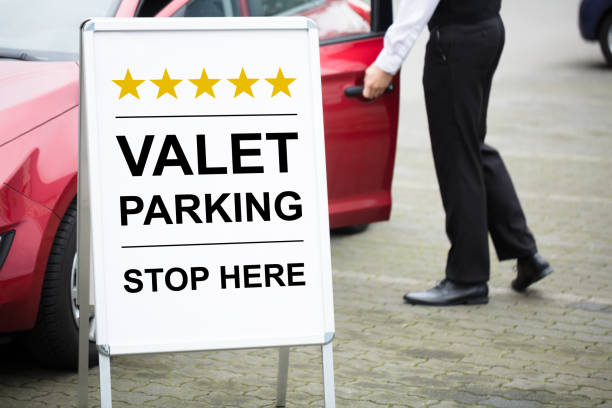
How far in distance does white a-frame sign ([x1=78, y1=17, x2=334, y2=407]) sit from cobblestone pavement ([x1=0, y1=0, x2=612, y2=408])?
2.35 feet

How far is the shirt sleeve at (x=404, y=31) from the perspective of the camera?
4.61 metres

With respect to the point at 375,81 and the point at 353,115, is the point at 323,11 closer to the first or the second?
the point at 353,115

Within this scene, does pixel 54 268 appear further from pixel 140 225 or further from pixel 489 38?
pixel 489 38

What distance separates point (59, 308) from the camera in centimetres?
384

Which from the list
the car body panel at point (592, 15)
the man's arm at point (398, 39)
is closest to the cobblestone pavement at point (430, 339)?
the man's arm at point (398, 39)

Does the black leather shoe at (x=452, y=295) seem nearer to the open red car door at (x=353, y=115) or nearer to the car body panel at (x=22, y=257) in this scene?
the open red car door at (x=353, y=115)

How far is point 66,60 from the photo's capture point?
4.15 meters

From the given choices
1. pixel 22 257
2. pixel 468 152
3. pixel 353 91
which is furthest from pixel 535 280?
pixel 22 257

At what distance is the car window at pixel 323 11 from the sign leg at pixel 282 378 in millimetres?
2045

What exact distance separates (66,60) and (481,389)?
2210 mm

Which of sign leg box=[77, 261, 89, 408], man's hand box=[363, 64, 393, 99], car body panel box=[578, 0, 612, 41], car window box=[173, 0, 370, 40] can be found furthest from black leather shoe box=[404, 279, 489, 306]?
car body panel box=[578, 0, 612, 41]

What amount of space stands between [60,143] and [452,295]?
7.41 ft

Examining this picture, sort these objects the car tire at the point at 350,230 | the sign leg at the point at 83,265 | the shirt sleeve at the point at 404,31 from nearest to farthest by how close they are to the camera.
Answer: the sign leg at the point at 83,265 < the shirt sleeve at the point at 404,31 < the car tire at the point at 350,230

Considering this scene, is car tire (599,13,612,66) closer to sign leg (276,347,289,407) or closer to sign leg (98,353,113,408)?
sign leg (276,347,289,407)
